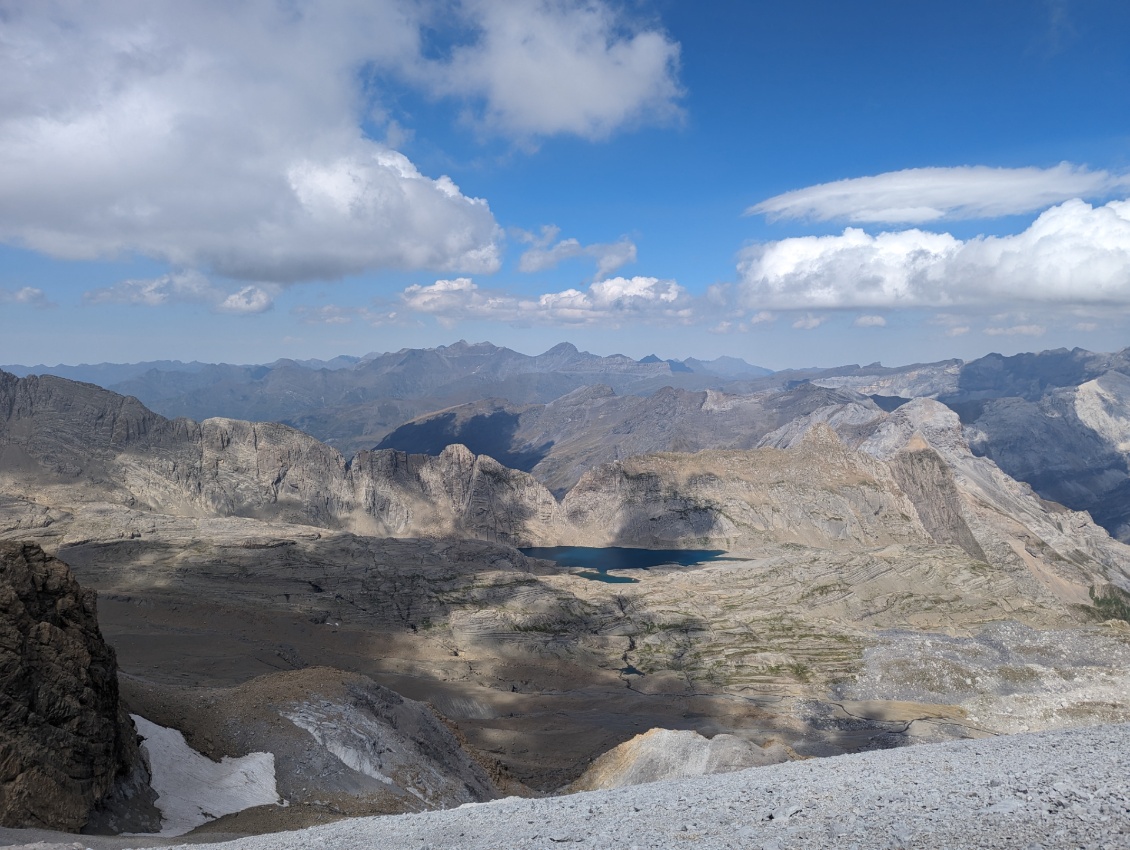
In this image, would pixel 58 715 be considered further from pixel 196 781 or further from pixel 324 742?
pixel 324 742

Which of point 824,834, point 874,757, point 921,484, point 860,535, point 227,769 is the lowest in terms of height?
point 860,535

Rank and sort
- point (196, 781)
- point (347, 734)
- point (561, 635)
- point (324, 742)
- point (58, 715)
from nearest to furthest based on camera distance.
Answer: point (58, 715) → point (196, 781) → point (324, 742) → point (347, 734) → point (561, 635)

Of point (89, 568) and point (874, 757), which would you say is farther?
point (89, 568)

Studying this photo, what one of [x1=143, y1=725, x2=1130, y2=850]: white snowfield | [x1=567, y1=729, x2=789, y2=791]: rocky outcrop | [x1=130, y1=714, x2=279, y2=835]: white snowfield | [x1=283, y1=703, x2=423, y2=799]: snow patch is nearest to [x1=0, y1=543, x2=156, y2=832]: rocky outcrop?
[x1=130, y1=714, x2=279, y2=835]: white snowfield

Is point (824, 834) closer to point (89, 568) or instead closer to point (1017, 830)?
point (1017, 830)

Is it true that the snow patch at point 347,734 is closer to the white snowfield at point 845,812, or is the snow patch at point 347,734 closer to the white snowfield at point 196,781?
the white snowfield at point 196,781

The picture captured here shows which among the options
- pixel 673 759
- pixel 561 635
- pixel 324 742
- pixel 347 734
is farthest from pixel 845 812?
pixel 561 635

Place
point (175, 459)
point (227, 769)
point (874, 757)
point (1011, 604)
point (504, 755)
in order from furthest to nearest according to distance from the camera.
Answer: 1. point (175, 459)
2. point (1011, 604)
3. point (504, 755)
4. point (227, 769)
5. point (874, 757)

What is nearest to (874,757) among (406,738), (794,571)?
(406,738)
